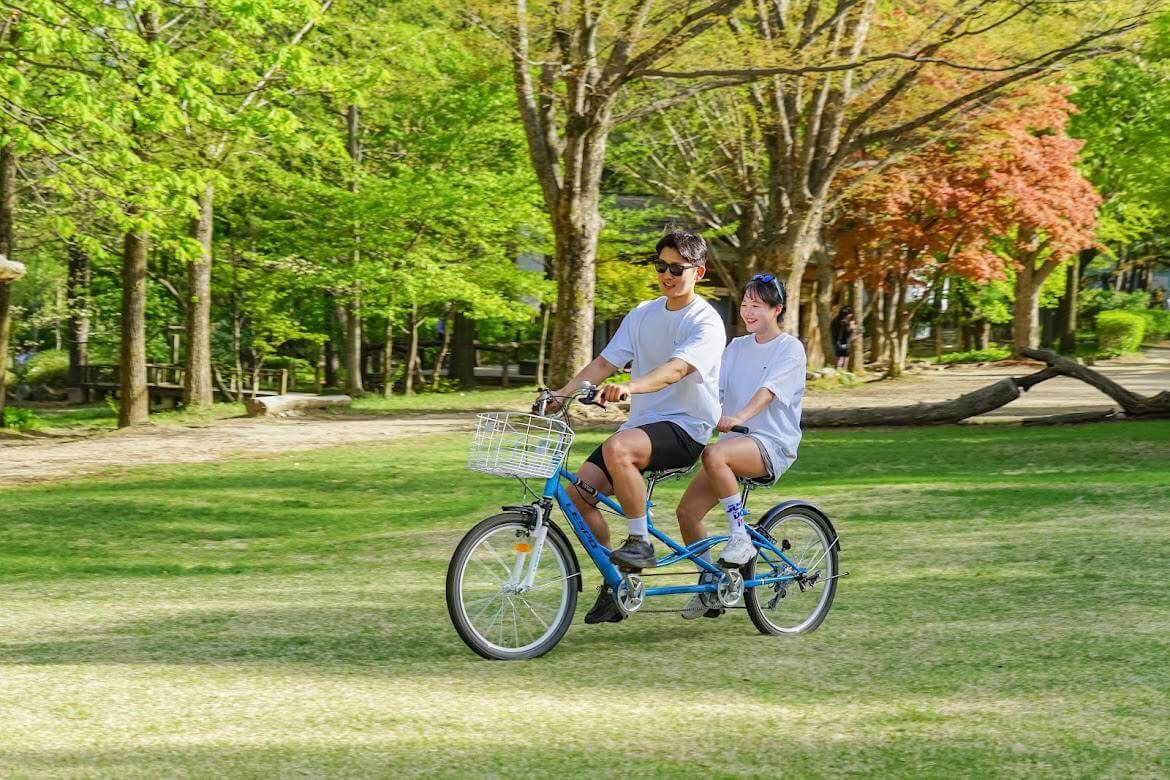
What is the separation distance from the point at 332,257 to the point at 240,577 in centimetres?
2032

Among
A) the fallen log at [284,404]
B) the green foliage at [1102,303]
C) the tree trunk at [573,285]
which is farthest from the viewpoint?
the green foliage at [1102,303]

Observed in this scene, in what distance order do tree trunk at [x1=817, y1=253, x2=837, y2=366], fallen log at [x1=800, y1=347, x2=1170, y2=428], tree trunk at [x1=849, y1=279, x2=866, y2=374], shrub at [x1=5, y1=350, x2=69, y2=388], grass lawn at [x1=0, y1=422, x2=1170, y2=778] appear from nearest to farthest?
grass lawn at [x1=0, y1=422, x2=1170, y2=778]
fallen log at [x1=800, y1=347, x2=1170, y2=428]
tree trunk at [x1=817, y1=253, x2=837, y2=366]
tree trunk at [x1=849, y1=279, x2=866, y2=374]
shrub at [x1=5, y1=350, x2=69, y2=388]

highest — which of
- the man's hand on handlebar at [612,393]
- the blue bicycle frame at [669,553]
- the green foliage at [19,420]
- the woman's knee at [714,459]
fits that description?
the man's hand on handlebar at [612,393]

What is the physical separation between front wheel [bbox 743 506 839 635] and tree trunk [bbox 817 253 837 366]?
28.6 metres

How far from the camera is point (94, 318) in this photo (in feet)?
124

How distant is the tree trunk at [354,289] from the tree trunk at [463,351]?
3.90m

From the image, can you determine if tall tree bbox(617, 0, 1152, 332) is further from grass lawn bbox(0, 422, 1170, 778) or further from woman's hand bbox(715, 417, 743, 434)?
woman's hand bbox(715, 417, 743, 434)

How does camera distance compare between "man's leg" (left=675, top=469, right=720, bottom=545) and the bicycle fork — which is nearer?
the bicycle fork

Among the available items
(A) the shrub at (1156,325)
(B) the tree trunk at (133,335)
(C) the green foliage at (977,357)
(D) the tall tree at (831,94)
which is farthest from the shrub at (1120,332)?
(B) the tree trunk at (133,335)

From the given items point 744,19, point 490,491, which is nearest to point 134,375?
point 490,491

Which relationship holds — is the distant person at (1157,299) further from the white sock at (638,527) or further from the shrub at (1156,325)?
the white sock at (638,527)

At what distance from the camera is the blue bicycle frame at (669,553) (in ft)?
20.5

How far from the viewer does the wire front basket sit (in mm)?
5684

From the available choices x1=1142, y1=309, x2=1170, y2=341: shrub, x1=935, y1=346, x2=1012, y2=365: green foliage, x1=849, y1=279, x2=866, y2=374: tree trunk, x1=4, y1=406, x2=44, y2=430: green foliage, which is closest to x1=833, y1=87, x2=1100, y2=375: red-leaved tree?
x1=849, y1=279, x2=866, y2=374: tree trunk
